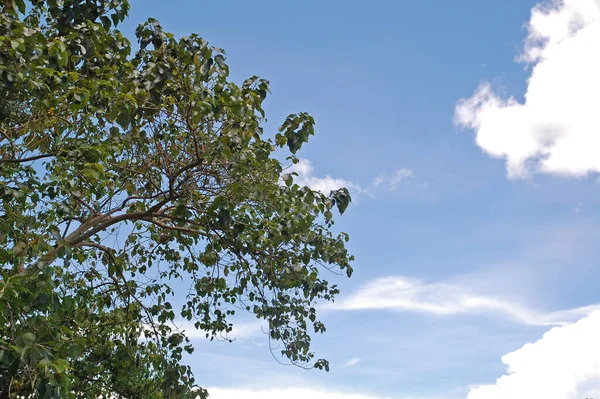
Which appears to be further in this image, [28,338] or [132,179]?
[132,179]

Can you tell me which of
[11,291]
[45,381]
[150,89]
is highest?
[150,89]

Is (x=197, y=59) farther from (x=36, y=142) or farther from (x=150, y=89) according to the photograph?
(x=36, y=142)

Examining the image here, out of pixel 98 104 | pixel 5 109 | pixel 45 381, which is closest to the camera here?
pixel 45 381

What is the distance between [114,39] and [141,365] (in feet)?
17.4

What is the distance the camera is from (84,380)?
10289 mm

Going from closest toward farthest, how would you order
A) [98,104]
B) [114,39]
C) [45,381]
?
[45,381], [98,104], [114,39]

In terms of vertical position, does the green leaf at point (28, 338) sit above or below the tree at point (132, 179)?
below

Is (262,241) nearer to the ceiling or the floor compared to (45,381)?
nearer to the ceiling

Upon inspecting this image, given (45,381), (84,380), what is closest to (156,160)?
(45,381)

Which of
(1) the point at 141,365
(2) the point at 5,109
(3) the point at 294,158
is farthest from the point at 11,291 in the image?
(1) the point at 141,365

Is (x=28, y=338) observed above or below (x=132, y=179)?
below

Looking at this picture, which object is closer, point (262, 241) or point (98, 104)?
point (98, 104)

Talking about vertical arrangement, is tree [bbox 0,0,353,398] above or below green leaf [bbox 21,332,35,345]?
above

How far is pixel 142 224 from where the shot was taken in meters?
10.2
